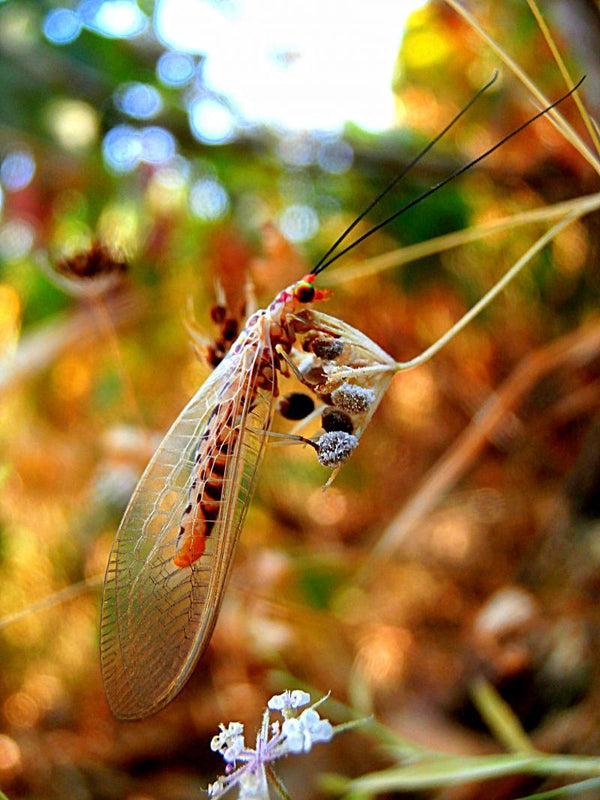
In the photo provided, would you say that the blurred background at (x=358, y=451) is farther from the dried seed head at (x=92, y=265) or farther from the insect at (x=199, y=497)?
the insect at (x=199, y=497)

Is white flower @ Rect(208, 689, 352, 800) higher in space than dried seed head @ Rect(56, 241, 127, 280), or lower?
lower

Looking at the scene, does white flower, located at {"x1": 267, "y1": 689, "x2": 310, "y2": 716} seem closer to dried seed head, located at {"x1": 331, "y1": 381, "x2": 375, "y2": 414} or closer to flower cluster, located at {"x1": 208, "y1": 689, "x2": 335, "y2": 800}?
flower cluster, located at {"x1": 208, "y1": 689, "x2": 335, "y2": 800}

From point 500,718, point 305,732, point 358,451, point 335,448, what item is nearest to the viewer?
point 305,732

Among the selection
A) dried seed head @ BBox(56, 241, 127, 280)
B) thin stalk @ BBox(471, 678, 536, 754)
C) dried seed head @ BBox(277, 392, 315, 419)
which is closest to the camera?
dried seed head @ BBox(277, 392, 315, 419)

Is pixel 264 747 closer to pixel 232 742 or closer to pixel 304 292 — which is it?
pixel 232 742

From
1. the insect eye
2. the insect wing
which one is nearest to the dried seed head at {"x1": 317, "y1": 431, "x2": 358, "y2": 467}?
the insect wing

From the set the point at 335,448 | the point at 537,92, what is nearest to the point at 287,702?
the point at 335,448

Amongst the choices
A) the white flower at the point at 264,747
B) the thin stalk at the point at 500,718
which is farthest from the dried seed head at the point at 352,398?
the thin stalk at the point at 500,718
